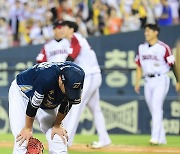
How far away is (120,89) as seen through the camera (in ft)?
48.1

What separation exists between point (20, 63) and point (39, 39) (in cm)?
134

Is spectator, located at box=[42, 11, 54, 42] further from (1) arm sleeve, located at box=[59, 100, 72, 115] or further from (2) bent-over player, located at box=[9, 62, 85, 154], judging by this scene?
(1) arm sleeve, located at box=[59, 100, 72, 115]

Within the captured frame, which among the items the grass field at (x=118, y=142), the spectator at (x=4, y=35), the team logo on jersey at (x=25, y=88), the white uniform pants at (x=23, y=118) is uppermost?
the team logo on jersey at (x=25, y=88)

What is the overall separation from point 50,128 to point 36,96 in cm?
90

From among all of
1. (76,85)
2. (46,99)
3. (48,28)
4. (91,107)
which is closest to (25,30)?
(48,28)

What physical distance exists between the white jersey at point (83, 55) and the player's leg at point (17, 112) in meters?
3.00

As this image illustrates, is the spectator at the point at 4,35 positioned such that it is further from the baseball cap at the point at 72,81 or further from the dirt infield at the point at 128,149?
the baseball cap at the point at 72,81

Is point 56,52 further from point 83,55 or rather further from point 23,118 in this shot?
point 23,118

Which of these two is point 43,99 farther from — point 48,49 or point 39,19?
point 39,19

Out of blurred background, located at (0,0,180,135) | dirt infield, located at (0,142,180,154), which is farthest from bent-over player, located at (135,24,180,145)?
blurred background, located at (0,0,180,135)

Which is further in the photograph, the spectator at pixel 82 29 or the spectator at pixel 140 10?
the spectator at pixel 82 29

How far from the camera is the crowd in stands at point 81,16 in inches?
612

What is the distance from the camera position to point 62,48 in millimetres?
10414

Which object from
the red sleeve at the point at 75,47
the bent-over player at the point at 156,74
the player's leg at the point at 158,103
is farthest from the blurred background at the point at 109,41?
the red sleeve at the point at 75,47
